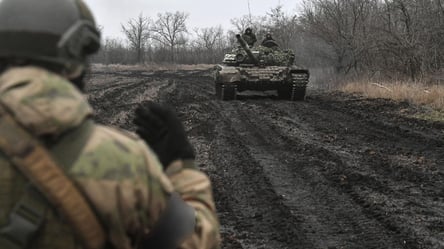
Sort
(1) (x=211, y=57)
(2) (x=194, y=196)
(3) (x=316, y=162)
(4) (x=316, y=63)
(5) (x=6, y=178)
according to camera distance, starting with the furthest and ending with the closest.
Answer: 1. (1) (x=211, y=57)
2. (4) (x=316, y=63)
3. (3) (x=316, y=162)
4. (2) (x=194, y=196)
5. (5) (x=6, y=178)

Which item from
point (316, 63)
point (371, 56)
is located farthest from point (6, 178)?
point (316, 63)

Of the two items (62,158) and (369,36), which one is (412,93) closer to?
(369,36)

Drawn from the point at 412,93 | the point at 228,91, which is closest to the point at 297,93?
the point at 228,91

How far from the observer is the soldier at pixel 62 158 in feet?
4.08

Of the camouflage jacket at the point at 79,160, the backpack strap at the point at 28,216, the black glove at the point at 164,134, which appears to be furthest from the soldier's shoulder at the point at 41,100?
the black glove at the point at 164,134

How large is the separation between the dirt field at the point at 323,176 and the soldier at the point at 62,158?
3.56 m

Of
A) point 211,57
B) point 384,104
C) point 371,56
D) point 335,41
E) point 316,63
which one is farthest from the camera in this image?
point 211,57

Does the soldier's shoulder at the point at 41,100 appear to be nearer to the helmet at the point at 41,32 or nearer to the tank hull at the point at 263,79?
the helmet at the point at 41,32

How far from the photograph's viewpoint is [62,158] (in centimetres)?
125

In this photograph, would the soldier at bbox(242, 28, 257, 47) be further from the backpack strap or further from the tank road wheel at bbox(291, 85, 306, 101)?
the backpack strap

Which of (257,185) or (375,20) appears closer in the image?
(257,185)

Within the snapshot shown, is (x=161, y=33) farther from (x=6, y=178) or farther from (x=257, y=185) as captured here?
(x=6, y=178)

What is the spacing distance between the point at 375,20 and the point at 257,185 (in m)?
18.5

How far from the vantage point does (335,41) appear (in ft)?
85.3
